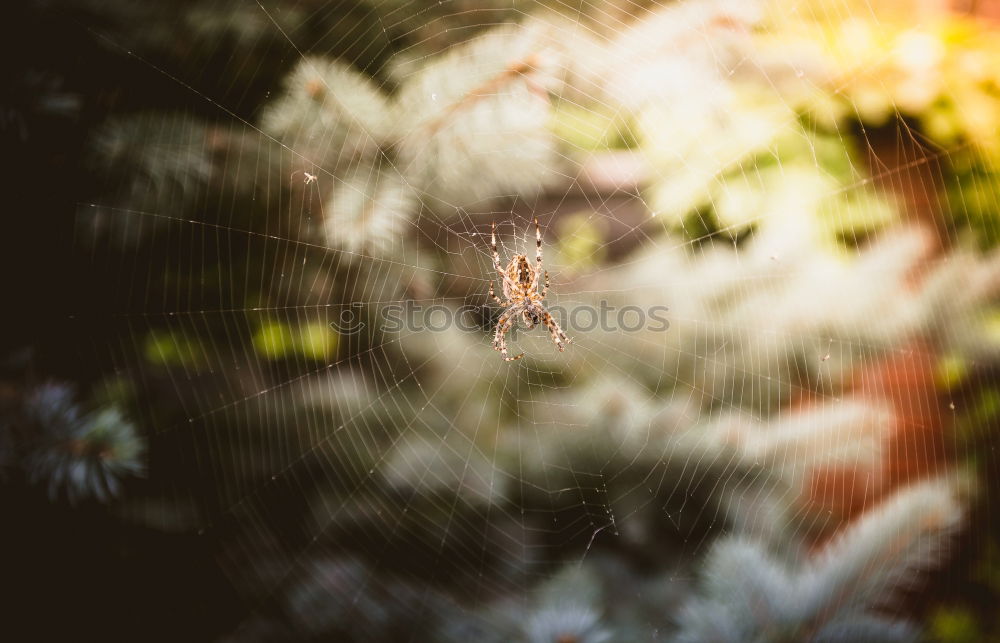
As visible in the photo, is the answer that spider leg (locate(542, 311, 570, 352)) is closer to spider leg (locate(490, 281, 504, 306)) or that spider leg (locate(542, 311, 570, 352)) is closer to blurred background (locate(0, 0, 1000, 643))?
spider leg (locate(490, 281, 504, 306))

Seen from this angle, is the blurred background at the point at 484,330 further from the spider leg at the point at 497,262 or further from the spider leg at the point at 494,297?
the spider leg at the point at 494,297

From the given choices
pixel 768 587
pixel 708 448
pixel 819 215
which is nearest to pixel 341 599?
pixel 768 587

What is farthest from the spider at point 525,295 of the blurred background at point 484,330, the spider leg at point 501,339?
the blurred background at point 484,330

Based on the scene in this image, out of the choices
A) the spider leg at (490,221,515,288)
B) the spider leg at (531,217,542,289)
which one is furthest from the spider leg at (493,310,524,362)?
the spider leg at (531,217,542,289)

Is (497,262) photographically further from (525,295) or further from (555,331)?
(555,331)

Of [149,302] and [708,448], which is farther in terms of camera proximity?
[149,302]

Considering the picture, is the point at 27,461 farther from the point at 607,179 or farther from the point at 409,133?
the point at 607,179
